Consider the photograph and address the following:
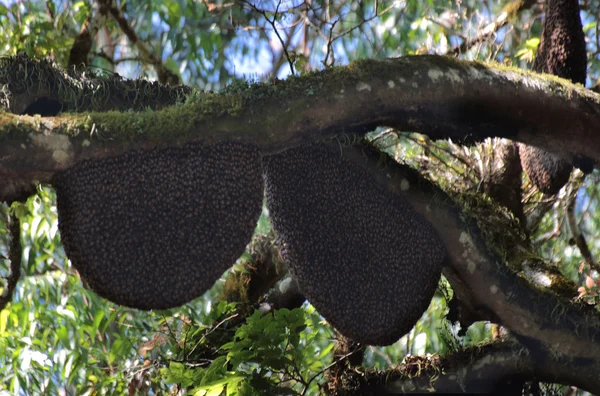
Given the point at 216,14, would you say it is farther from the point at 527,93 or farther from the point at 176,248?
the point at 176,248

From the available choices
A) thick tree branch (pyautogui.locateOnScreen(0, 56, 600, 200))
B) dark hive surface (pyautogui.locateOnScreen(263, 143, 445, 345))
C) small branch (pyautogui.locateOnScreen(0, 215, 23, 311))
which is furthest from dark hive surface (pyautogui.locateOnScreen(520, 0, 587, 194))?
small branch (pyautogui.locateOnScreen(0, 215, 23, 311))

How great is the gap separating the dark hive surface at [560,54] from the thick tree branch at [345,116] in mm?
300

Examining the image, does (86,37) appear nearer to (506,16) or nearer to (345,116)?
(345,116)

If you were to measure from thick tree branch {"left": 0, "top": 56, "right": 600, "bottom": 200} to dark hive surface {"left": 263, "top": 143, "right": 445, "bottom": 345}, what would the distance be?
134 millimetres

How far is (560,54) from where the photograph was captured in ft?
9.82

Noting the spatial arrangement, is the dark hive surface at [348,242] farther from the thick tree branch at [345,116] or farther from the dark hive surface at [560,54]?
the dark hive surface at [560,54]

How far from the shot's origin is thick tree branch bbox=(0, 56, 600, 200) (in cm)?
196

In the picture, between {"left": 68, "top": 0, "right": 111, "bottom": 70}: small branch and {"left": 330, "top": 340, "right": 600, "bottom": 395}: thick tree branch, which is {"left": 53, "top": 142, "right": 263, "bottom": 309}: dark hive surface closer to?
{"left": 330, "top": 340, "right": 600, "bottom": 395}: thick tree branch

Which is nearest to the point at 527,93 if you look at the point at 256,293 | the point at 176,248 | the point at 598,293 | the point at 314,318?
the point at 598,293

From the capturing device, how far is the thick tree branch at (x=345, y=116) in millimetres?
1955

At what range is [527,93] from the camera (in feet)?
8.21

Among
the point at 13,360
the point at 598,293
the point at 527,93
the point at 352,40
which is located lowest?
the point at 598,293

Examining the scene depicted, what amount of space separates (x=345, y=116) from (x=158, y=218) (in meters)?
0.65

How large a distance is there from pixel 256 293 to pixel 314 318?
602mm
